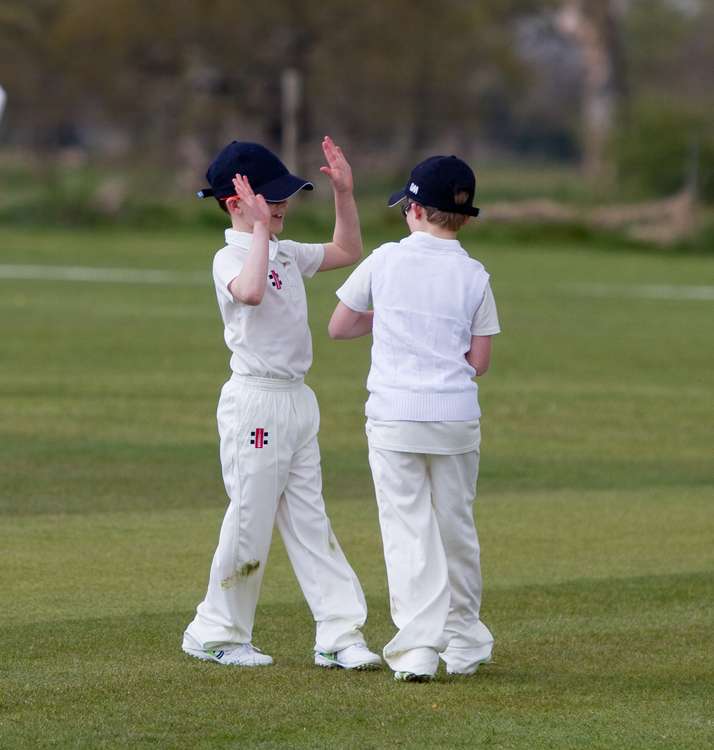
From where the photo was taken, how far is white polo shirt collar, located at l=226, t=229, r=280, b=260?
6.13 metres

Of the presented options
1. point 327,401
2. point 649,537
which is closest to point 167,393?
point 327,401

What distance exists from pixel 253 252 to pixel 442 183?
0.67 meters

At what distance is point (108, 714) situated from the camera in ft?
17.9

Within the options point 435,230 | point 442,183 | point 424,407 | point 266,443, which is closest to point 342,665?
point 266,443

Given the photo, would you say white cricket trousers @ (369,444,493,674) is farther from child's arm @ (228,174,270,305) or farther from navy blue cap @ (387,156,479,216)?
navy blue cap @ (387,156,479,216)

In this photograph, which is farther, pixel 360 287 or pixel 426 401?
pixel 360 287

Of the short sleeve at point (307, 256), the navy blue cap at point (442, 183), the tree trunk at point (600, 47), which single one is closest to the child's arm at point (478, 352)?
the navy blue cap at point (442, 183)

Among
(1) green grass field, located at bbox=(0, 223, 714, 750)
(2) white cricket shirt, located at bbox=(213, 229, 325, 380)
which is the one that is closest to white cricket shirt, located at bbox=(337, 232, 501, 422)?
(2) white cricket shirt, located at bbox=(213, 229, 325, 380)

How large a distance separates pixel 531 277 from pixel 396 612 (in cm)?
2227

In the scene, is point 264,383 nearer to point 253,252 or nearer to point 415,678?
point 253,252

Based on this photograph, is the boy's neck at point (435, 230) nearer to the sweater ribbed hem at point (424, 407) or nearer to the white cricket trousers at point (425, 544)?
the sweater ribbed hem at point (424, 407)

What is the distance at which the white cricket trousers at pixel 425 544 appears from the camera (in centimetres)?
588

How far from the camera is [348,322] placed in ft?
19.9

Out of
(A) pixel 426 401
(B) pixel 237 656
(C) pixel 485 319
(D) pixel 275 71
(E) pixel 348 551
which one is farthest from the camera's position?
(D) pixel 275 71
